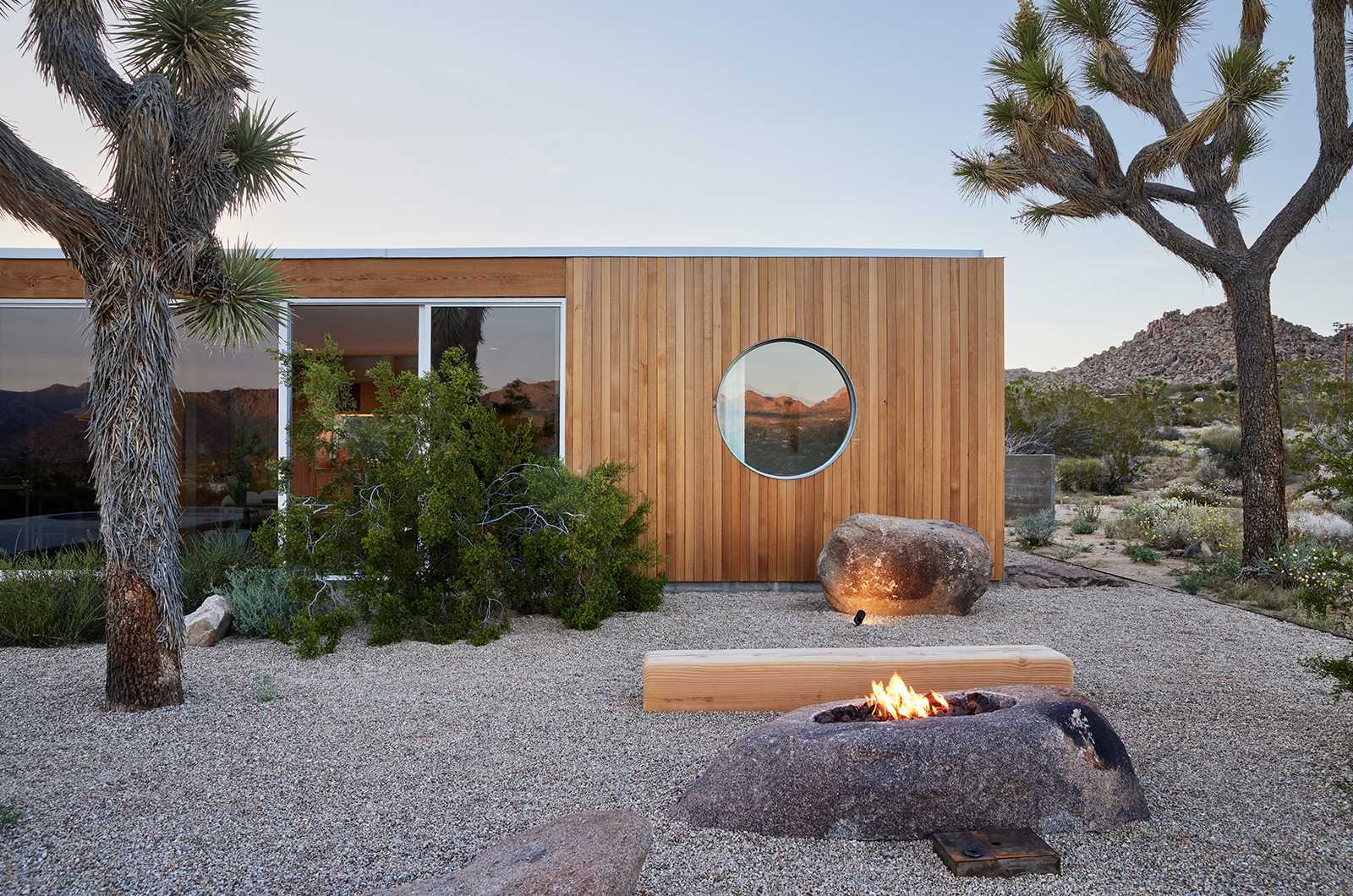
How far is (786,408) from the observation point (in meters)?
7.10

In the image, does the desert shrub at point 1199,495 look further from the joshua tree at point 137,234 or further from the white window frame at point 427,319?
the joshua tree at point 137,234

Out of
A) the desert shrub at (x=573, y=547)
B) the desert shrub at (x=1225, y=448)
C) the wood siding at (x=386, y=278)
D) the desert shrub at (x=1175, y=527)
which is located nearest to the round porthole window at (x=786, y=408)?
the desert shrub at (x=573, y=547)

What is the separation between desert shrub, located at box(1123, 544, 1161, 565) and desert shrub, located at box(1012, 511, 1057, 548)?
46.5 inches

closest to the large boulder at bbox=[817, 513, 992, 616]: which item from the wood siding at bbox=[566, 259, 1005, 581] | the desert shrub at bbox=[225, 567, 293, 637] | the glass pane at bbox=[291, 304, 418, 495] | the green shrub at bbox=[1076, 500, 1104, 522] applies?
the wood siding at bbox=[566, 259, 1005, 581]

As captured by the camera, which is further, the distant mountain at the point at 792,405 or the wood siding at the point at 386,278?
the distant mountain at the point at 792,405

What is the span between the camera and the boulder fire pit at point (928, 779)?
2.41 meters

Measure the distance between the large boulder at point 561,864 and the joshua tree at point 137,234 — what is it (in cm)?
256

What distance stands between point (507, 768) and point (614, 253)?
4.85 metres

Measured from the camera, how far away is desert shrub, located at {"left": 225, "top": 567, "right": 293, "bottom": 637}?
5.37m

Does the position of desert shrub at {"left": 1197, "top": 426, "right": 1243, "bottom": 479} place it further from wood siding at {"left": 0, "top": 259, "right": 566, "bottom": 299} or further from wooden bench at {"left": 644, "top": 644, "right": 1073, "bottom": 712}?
wooden bench at {"left": 644, "top": 644, "right": 1073, "bottom": 712}

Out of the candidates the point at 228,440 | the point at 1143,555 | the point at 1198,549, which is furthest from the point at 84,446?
the point at 1198,549

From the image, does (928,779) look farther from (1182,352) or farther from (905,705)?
(1182,352)

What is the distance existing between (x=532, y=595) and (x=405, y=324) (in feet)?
9.19

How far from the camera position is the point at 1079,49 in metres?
8.60
